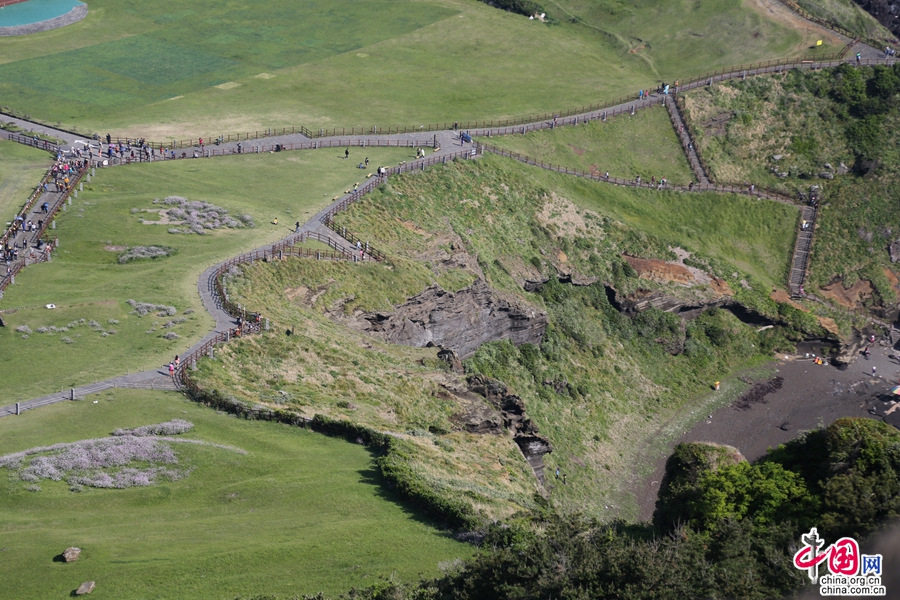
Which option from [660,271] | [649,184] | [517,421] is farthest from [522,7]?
[517,421]

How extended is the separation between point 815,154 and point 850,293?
24050 mm

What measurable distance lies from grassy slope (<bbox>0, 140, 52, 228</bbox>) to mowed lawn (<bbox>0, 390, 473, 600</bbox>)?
4046 centimetres

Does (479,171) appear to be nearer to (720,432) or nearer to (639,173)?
(639,173)

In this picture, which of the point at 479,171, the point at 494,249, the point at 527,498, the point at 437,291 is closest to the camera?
the point at 527,498

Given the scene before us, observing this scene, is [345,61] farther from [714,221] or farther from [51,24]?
[714,221]

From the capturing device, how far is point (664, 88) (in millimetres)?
148000

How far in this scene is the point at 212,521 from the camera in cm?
4903

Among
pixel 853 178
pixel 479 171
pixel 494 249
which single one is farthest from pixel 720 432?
pixel 853 178

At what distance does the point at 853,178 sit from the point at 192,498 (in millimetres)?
111627

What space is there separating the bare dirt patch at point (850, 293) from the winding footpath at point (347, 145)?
4.02 m

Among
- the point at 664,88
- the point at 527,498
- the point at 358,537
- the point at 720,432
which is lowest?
the point at 720,432

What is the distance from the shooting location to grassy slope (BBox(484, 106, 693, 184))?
130 meters

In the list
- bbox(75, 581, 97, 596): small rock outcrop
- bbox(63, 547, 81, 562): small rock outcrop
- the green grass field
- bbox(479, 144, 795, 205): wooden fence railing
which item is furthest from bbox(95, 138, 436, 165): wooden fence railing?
bbox(75, 581, 97, 596): small rock outcrop

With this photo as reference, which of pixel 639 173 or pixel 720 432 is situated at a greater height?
pixel 639 173
